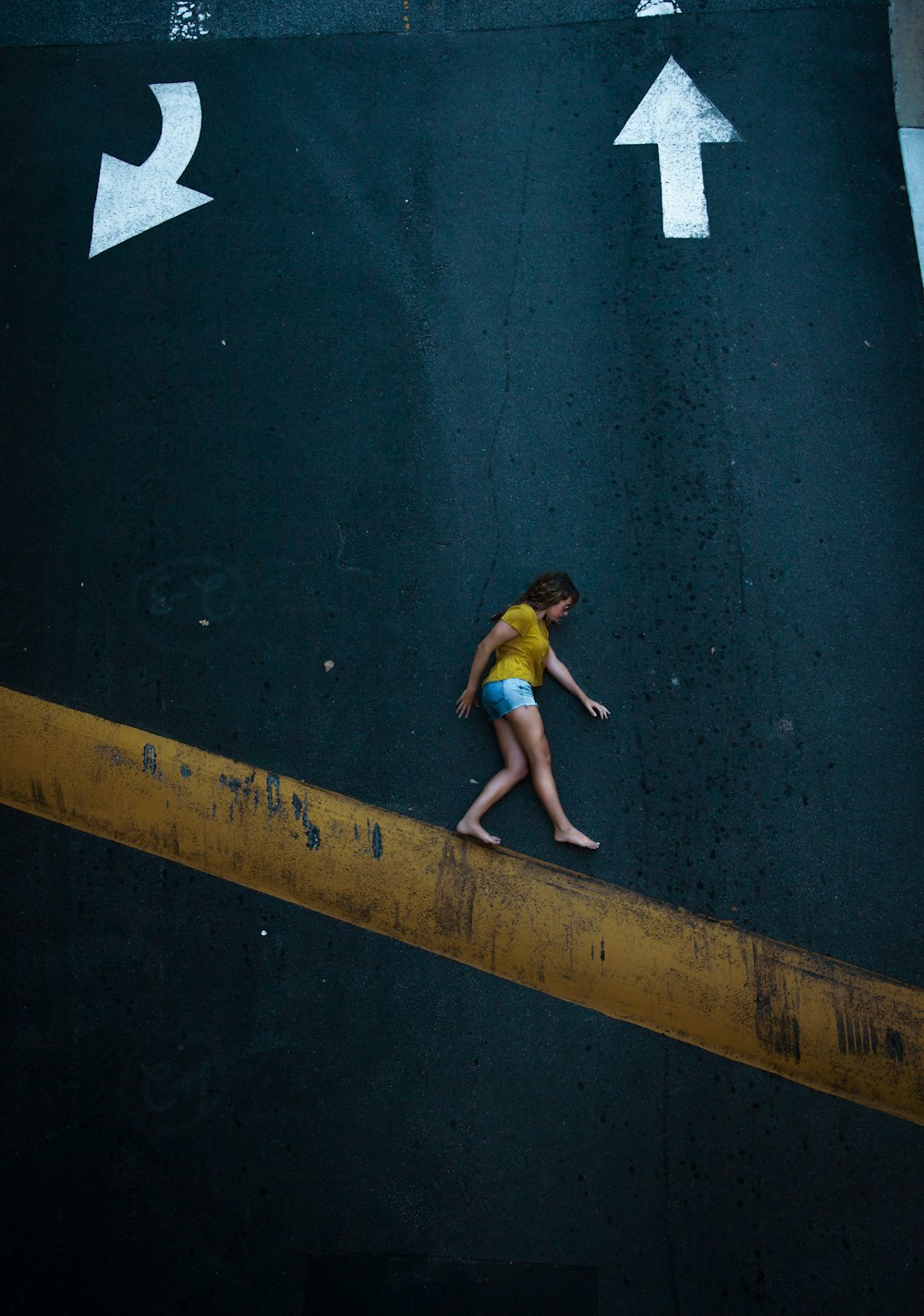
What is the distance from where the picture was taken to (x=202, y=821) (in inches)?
186

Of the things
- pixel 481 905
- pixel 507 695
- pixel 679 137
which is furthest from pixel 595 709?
pixel 679 137

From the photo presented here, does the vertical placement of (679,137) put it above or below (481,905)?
above

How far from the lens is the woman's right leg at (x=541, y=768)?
461cm

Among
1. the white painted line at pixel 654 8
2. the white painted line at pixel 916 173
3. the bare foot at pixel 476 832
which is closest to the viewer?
the bare foot at pixel 476 832

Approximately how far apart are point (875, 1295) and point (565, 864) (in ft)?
7.84

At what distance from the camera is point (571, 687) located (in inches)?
188

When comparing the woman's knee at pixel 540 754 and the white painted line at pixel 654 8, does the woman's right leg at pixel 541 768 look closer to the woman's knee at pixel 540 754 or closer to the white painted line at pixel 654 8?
the woman's knee at pixel 540 754

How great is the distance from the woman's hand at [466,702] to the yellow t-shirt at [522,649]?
0.10m

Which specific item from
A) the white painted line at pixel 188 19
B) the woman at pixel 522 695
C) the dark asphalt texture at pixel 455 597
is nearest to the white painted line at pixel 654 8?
the dark asphalt texture at pixel 455 597

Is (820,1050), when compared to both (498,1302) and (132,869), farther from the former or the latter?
(132,869)

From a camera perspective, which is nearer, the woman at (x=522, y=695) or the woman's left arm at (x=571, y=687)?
the woman at (x=522, y=695)

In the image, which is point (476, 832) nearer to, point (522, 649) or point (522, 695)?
point (522, 695)

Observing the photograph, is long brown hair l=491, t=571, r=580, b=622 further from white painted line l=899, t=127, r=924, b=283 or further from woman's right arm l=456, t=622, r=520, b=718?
white painted line l=899, t=127, r=924, b=283

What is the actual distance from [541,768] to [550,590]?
915mm
